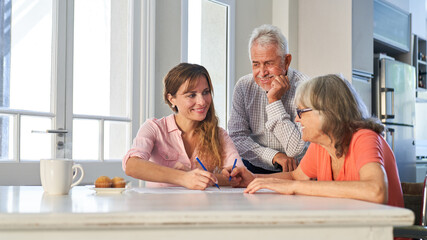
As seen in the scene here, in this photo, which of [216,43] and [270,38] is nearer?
[270,38]

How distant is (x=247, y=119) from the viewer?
240cm

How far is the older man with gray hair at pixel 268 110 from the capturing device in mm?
2205

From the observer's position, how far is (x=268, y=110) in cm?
223

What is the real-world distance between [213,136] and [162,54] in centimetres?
172

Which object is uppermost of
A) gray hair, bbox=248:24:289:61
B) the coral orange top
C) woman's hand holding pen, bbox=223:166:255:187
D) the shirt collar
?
gray hair, bbox=248:24:289:61

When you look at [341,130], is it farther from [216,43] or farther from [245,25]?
[245,25]

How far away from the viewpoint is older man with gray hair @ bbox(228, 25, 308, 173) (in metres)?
2.21

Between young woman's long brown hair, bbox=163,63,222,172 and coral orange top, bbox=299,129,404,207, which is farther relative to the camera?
young woman's long brown hair, bbox=163,63,222,172

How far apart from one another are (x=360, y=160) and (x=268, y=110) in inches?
34.9

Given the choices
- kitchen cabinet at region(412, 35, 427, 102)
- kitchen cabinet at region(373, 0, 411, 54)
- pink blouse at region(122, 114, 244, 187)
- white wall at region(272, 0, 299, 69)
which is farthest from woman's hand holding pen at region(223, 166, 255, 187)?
kitchen cabinet at region(412, 35, 427, 102)

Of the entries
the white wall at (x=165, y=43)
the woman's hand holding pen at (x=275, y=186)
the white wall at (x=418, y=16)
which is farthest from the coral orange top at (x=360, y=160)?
the white wall at (x=418, y=16)

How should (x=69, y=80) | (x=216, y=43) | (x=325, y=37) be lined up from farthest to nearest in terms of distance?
1. (x=325, y=37)
2. (x=216, y=43)
3. (x=69, y=80)

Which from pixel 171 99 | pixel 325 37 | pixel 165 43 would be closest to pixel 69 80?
pixel 165 43

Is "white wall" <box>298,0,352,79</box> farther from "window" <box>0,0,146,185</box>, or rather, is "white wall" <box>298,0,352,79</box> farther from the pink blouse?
the pink blouse
